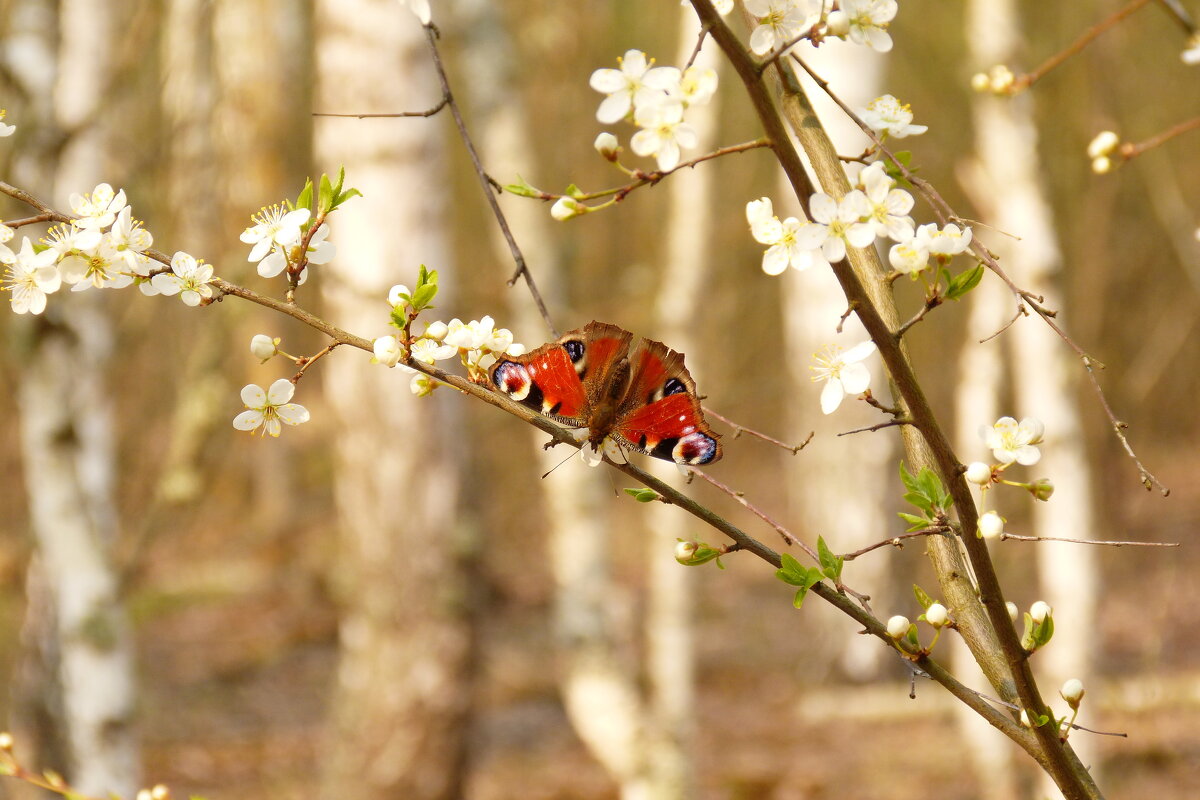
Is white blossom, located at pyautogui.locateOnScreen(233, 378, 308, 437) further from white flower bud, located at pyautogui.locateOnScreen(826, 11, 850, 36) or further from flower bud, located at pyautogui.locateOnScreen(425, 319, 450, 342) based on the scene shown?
white flower bud, located at pyautogui.locateOnScreen(826, 11, 850, 36)

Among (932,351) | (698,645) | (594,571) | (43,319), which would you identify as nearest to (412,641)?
(594,571)

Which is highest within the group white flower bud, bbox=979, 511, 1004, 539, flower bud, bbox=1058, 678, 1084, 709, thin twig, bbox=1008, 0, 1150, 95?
thin twig, bbox=1008, 0, 1150, 95

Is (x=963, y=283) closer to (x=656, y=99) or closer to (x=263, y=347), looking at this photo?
(x=656, y=99)

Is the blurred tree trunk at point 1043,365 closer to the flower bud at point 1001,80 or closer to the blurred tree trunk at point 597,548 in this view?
the blurred tree trunk at point 597,548

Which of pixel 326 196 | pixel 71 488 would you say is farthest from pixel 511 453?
pixel 326 196

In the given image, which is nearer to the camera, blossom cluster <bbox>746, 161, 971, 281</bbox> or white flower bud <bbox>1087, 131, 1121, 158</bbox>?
blossom cluster <bbox>746, 161, 971, 281</bbox>

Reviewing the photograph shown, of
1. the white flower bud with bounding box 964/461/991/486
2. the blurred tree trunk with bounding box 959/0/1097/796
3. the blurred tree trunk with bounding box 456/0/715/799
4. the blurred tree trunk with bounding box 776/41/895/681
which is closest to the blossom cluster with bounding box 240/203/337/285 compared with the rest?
the white flower bud with bounding box 964/461/991/486

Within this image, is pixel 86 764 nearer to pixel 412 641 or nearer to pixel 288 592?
pixel 412 641
